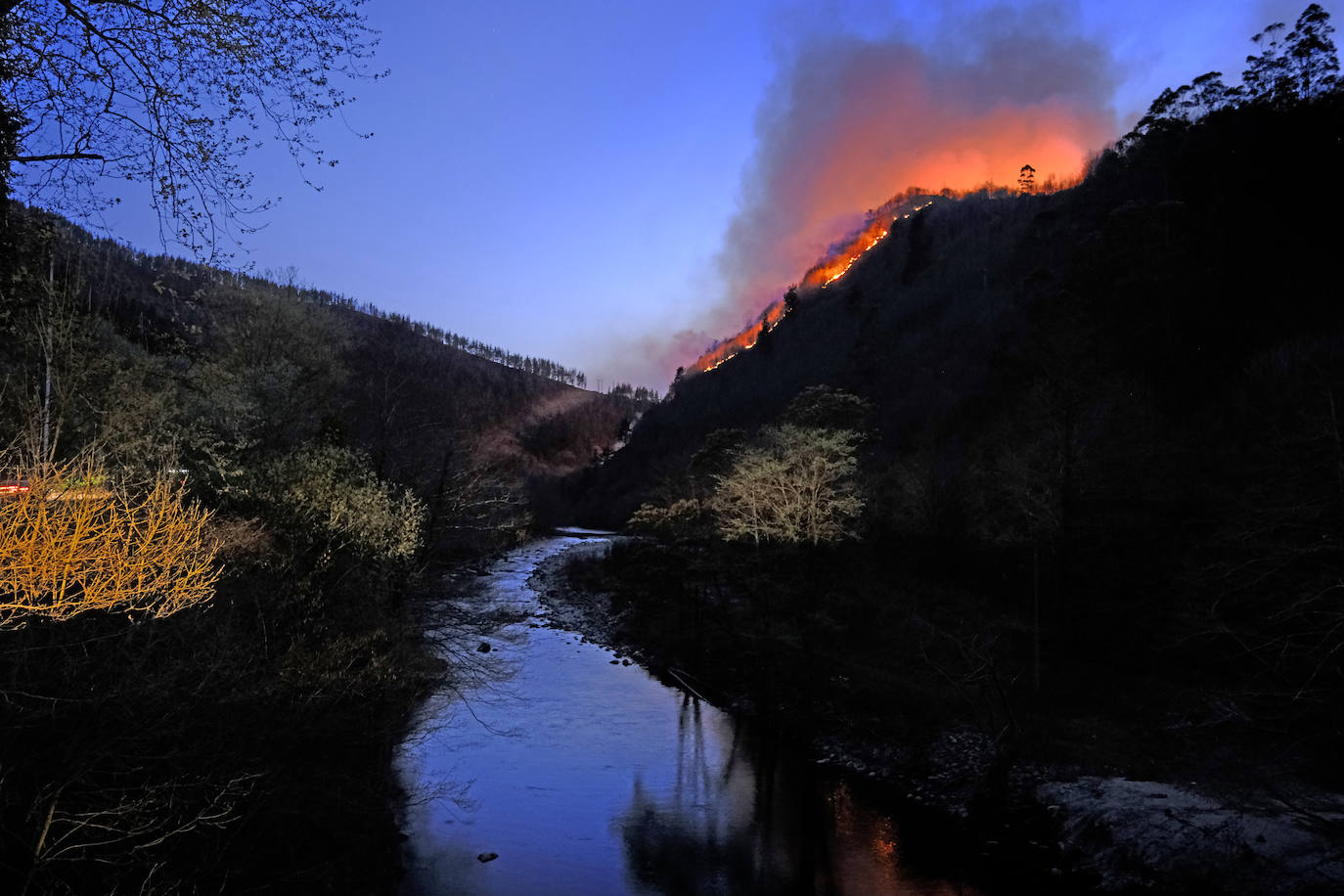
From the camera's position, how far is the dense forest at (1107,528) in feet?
64.5

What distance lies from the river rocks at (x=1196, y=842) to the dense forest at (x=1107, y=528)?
1.37 metres

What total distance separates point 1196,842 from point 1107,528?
15.7 meters

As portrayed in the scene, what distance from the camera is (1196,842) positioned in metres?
15.9

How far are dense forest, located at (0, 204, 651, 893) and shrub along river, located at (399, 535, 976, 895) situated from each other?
174cm

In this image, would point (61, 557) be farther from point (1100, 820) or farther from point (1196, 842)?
point (1196, 842)

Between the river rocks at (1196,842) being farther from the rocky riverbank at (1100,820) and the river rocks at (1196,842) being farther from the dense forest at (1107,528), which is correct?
the dense forest at (1107,528)

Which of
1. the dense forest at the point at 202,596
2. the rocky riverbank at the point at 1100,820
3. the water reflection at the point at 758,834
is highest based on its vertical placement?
the dense forest at the point at 202,596

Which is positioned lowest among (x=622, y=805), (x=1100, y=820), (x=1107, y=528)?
(x=622, y=805)

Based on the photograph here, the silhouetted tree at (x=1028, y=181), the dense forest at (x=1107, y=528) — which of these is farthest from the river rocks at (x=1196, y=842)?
the silhouetted tree at (x=1028, y=181)

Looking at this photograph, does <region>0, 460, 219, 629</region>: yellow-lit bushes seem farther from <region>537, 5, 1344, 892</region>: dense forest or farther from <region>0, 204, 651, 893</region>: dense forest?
<region>537, 5, 1344, 892</region>: dense forest

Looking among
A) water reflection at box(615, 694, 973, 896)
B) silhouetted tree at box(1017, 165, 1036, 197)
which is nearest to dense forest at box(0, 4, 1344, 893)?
water reflection at box(615, 694, 973, 896)

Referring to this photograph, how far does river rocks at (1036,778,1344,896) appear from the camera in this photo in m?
14.4

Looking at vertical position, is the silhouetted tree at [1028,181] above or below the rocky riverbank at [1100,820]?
above

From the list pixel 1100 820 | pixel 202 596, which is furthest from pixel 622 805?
pixel 202 596
